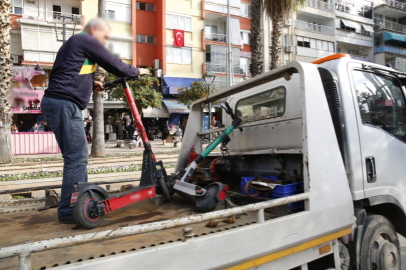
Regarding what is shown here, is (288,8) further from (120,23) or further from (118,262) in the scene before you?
(118,262)

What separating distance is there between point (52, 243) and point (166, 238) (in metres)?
0.78

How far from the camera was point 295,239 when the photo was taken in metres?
2.28

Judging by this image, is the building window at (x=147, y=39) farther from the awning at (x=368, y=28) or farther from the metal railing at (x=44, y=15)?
the awning at (x=368, y=28)

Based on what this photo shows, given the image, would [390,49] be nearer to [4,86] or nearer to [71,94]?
[4,86]

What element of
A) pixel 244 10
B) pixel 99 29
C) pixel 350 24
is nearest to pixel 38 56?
pixel 244 10

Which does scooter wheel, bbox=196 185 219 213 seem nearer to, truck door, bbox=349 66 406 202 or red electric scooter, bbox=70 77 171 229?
red electric scooter, bbox=70 77 171 229

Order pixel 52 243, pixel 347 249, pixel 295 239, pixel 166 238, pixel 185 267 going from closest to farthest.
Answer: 1. pixel 52 243
2. pixel 185 267
3. pixel 166 238
4. pixel 295 239
5. pixel 347 249

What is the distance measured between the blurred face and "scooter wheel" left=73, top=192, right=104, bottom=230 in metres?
1.28

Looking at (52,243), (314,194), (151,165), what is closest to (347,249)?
(314,194)

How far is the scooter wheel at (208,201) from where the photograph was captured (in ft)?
9.09

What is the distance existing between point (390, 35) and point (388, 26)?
6.18 ft

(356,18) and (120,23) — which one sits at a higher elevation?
(356,18)

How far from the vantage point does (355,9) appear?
39688mm

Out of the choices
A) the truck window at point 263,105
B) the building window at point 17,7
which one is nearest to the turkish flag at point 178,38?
the building window at point 17,7
